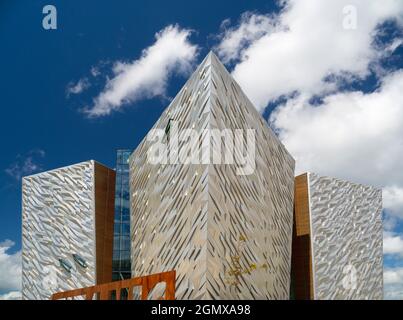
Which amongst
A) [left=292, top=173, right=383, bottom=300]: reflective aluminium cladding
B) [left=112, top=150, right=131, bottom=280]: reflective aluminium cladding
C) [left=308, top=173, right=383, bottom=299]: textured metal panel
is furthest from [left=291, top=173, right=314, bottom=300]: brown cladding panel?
[left=112, top=150, right=131, bottom=280]: reflective aluminium cladding

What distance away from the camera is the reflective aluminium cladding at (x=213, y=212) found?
43.0 ft

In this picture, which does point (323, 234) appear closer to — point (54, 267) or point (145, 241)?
point (145, 241)

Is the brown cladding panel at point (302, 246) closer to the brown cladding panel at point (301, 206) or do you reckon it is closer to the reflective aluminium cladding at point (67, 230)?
the brown cladding panel at point (301, 206)

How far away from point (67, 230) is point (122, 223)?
9.59ft

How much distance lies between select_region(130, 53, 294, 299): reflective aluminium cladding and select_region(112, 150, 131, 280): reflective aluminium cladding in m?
3.62

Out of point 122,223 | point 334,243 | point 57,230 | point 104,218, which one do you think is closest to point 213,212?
point 122,223

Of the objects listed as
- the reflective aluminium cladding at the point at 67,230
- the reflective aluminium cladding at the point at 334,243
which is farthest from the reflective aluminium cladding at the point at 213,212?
the reflective aluminium cladding at the point at 334,243

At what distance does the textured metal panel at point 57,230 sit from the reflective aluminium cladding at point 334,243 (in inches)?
466

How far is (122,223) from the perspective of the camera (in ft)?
76.9

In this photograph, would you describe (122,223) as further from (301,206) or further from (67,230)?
(301,206)

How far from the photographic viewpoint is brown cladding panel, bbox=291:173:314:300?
79.0 feet
